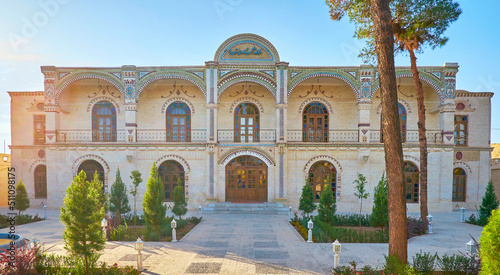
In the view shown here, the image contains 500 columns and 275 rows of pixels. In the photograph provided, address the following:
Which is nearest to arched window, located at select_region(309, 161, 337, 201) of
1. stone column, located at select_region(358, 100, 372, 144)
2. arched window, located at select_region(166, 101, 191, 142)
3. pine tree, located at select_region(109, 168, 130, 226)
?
stone column, located at select_region(358, 100, 372, 144)

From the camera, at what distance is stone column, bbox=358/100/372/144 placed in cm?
1650

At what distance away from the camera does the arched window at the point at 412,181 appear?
1670 cm

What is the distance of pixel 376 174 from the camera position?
54.3 feet

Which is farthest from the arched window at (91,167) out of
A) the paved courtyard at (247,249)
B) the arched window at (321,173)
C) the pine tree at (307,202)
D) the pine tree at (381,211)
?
the pine tree at (381,211)

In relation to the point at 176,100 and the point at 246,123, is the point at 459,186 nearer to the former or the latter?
the point at 246,123

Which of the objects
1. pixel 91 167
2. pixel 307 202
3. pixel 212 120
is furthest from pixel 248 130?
pixel 91 167

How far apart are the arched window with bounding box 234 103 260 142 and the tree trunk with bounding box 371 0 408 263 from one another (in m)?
11.3

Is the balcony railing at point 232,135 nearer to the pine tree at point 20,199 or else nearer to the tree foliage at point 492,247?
the pine tree at point 20,199

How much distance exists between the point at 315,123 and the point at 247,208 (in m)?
7.11

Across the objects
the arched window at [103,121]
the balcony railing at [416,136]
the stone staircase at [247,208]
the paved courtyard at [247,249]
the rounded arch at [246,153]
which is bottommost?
the stone staircase at [247,208]

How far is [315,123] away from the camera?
1772 cm

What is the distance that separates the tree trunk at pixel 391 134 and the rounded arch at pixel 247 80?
32.9ft

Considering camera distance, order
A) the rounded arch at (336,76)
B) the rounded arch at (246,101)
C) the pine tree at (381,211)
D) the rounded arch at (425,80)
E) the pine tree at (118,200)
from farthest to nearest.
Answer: the rounded arch at (246,101) < the rounded arch at (336,76) < the rounded arch at (425,80) < the pine tree at (118,200) < the pine tree at (381,211)

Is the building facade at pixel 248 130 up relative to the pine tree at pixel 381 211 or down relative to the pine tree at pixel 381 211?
up
